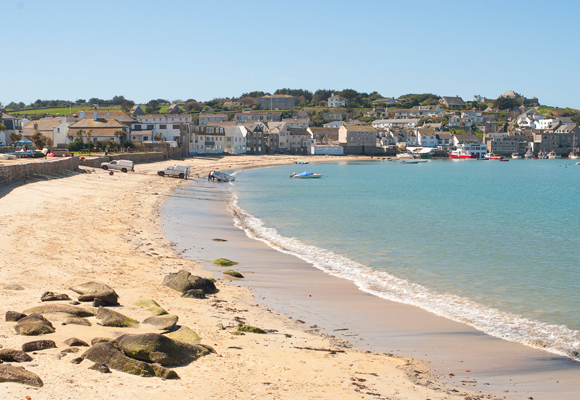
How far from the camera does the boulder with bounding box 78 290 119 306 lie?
10.4m

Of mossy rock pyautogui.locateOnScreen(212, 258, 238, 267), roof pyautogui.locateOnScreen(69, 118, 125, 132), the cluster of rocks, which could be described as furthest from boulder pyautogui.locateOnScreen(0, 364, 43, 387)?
roof pyautogui.locateOnScreen(69, 118, 125, 132)

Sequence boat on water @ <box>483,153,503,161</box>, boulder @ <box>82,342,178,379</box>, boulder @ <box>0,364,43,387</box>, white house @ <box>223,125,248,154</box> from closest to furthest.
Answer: boulder @ <box>0,364,43,387</box> < boulder @ <box>82,342,178,379</box> < white house @ <box>223,125,248,154</box> < boat on water @ <box>483,153,503,161</box>

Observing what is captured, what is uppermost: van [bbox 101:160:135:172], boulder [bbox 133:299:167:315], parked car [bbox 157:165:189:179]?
van [bbox 101:160:135:172]

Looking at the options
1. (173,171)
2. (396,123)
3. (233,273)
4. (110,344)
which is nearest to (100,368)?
(110,344)

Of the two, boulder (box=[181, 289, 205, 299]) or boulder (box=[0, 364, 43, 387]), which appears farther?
boulder (box=[181, 289, 205, 299])

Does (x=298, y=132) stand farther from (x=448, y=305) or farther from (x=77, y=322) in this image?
(x=77, y=322)

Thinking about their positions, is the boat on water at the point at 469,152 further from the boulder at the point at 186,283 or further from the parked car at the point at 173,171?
the boulder at the point at 186,283

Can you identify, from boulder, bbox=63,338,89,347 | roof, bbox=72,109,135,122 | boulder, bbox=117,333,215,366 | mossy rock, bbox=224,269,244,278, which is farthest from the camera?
roof, bbox=72,109,135,122

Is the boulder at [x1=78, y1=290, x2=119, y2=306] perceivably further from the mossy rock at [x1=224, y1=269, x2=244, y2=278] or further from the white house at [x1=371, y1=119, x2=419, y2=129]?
the white house at [x1=371, y1=119, x2=419, y2=129]

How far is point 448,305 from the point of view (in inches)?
525

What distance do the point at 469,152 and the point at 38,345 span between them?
175 meters

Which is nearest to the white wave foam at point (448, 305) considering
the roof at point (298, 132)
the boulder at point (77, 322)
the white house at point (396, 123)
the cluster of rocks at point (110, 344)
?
the cluster of rocks at point (110, 344)

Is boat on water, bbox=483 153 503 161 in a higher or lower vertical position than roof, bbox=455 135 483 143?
lower

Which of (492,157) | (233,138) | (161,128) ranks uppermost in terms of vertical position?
(161,128)
